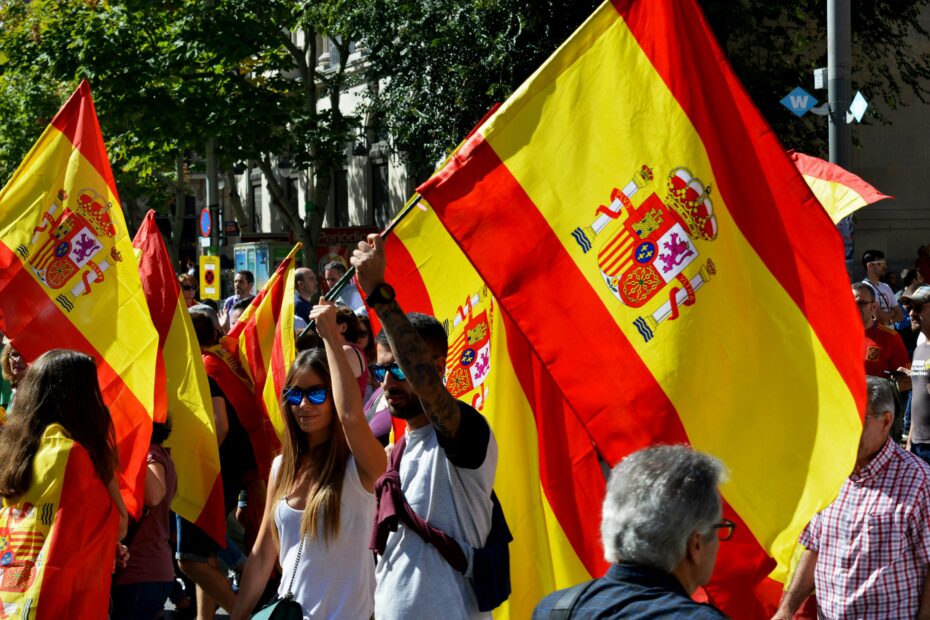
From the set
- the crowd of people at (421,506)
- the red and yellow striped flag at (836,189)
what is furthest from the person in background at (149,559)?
the red and yellow striped flag at (836,189)

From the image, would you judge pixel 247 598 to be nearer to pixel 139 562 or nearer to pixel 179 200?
pixel 139 562

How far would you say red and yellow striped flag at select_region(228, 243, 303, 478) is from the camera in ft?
26.9

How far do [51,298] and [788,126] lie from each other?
17.4 metres

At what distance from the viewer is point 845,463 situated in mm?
4281

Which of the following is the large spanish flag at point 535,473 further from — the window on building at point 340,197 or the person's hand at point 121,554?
the window on building at point 340,197

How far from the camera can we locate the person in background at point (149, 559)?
6.31 metres

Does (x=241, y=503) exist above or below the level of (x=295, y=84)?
below

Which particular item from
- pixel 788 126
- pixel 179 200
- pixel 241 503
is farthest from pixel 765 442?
pixel 179 200

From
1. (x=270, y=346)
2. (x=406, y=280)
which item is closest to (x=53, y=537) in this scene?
(x=406, y=280)

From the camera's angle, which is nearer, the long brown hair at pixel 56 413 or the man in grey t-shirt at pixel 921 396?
the long brown hair at pixel 56 413

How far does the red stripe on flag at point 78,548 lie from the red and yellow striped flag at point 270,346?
114 inches

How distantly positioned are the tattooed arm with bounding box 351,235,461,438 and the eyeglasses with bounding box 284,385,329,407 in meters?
0.82

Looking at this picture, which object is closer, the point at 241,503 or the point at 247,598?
the point at 247,598

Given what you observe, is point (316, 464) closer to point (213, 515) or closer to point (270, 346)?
point (213, 515)
